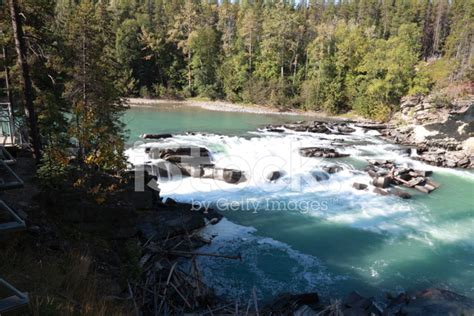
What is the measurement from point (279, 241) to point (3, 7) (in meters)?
13.5

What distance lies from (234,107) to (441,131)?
3246 cm

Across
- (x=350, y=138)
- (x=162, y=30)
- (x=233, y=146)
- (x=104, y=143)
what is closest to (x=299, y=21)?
(x=162, y=30)

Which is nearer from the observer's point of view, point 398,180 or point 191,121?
point 398,180

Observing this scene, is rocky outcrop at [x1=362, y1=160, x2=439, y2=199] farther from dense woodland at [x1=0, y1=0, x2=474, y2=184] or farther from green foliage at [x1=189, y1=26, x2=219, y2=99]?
green foliage at [x1=189, y1=26, x2=219, y2=99]

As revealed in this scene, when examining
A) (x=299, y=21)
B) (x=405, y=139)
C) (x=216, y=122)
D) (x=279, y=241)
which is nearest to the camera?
(x=279, y=241)

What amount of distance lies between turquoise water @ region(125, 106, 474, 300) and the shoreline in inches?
1073

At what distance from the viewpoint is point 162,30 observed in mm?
70125

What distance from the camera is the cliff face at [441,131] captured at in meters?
28.5

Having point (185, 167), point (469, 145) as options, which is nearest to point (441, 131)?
point (469, 145)

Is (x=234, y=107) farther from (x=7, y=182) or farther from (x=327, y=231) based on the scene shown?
(x=7, y=182)

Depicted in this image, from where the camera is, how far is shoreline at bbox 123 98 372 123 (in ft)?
172

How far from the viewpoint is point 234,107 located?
5769cm

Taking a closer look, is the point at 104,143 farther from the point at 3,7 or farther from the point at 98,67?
the point at 3,7

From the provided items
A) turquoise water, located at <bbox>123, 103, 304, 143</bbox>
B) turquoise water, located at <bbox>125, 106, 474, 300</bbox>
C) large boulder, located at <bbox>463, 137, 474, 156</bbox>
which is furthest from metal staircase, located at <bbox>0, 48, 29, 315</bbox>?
large boulder, located at <bbox>463, 137, 474, 156</bbox>
